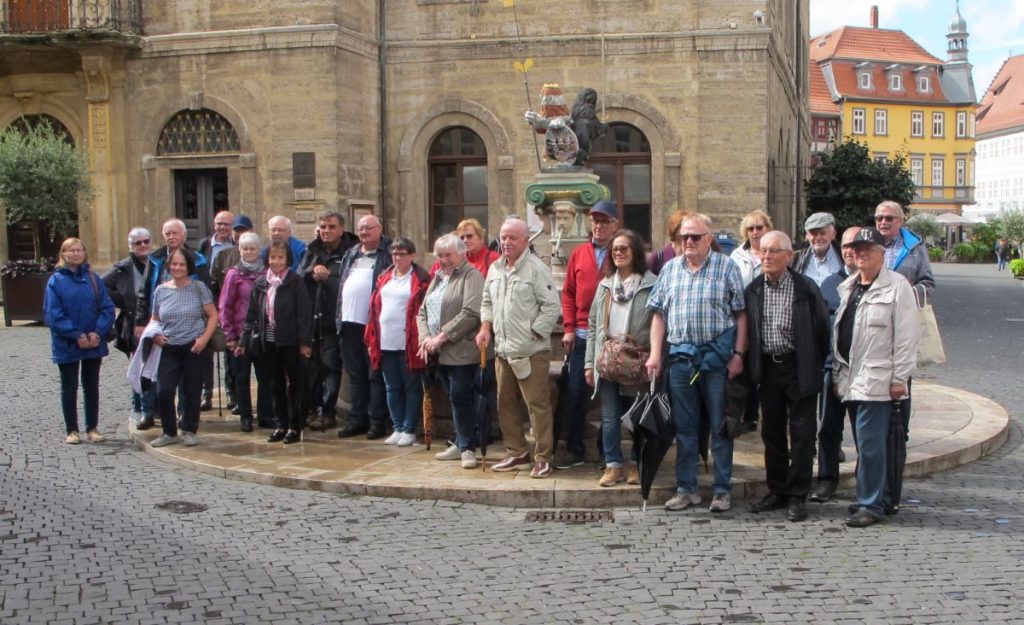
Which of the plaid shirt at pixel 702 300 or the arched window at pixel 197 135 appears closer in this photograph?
the plaid shirt at pixel 702 300

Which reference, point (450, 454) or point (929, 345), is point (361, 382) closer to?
point (450, 454)

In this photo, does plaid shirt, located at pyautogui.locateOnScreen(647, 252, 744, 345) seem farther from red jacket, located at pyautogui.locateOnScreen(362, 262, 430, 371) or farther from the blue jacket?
the blue jacket

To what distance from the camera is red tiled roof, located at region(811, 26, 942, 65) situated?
7925cm

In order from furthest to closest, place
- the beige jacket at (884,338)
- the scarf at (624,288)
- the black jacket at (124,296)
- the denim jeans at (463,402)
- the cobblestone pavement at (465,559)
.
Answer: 1. the black jacket at (124,296)
2. the denim jeans at (463,402)
3. the scarf at (624,288)
4. the beige jacket at (884,338)
5. the cobblestone pavement at (465,559)

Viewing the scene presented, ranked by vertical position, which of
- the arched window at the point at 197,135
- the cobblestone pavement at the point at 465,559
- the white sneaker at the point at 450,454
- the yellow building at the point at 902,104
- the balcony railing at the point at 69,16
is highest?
the yellow building at the point at 902,104

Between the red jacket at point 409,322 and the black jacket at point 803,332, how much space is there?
269 centimetres

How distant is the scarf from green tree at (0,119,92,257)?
51.4 ft

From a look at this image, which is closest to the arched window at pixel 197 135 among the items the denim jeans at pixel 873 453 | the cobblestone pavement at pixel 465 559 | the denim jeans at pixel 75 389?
the denim jeans at pixel 75 389

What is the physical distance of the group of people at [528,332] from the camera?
6.79 meters

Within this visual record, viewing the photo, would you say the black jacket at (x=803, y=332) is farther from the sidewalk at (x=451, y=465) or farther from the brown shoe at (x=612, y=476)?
the brown shoe at (x=612, y=476)

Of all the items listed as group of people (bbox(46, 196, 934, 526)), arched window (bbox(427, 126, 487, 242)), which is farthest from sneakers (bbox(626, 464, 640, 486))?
arched window (bbox(427, 126, 487, 242))

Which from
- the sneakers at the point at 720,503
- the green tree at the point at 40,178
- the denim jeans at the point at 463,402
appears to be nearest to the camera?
the sneakers at the point at 720,503

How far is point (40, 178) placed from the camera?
19.8 m

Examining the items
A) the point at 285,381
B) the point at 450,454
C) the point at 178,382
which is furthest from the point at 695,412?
the point at 178,382
